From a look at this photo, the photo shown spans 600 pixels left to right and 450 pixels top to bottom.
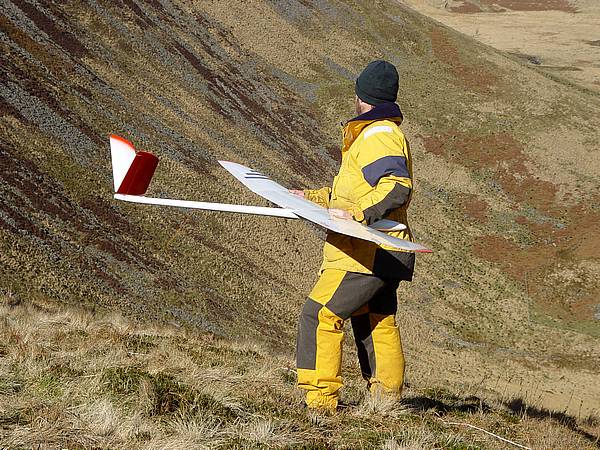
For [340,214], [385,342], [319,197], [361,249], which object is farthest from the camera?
[319,197]

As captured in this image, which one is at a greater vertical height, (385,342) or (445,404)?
(385,342)

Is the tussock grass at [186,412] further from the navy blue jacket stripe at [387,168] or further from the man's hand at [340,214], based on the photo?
the navy blue jacket stripe at [387,168]

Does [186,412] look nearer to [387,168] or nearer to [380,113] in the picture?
[387,168]

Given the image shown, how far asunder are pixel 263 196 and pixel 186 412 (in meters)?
2.43

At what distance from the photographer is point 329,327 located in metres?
5.94

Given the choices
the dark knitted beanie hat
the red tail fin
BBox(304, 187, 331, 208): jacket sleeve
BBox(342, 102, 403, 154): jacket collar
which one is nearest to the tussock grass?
BBox(304, 187, 331, 208): jacket sleeve

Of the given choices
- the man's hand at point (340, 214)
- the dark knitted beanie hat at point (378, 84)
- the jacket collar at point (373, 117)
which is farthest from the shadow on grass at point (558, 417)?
the dark knitted beanie hat at point (378, 84)

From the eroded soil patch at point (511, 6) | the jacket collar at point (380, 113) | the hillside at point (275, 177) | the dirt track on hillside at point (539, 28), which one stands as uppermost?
the eroded soil patch at point (511, 6)

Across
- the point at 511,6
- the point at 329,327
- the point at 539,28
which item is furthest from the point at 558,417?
the point at 511,6

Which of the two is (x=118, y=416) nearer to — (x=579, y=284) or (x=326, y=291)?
(x=326, y=291)

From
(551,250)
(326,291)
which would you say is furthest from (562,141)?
(326,291)

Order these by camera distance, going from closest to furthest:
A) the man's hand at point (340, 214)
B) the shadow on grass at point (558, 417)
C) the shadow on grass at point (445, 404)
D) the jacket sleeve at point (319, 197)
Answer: the man's hand at point (340, 214)
the shadow on grass at point (445, 404)
the shadow on grass at point (558, 417)
the jacket sleeve at point (319, 197)

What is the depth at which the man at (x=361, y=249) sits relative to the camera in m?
5.75

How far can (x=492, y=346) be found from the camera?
85.7ft
